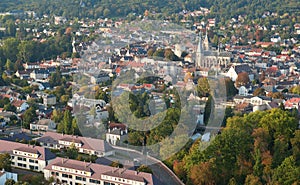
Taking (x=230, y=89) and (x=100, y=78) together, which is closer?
(x=230, y=89)

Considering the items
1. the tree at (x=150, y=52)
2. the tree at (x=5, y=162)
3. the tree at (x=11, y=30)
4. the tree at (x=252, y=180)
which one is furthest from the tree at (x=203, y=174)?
the tree at (x=11, y=30)

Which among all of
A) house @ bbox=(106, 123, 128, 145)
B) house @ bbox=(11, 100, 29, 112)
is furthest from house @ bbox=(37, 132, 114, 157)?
house @ bbox=(11, 100, 29, 112)

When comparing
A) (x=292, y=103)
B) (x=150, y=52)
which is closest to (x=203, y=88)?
(x=292, y=103)

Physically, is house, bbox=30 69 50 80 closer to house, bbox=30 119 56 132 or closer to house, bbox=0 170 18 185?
house, bbox=30 119 56 132

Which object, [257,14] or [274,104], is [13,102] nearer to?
[274,104]

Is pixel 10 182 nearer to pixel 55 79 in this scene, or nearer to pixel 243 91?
pixel 243 91

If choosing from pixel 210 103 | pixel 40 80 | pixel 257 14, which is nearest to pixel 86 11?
pixel 257 14
